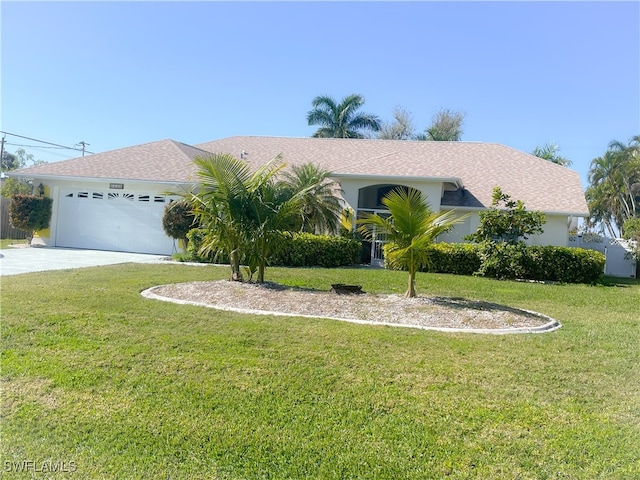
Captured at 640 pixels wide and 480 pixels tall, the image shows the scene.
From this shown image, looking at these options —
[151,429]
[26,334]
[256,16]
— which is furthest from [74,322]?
[256,16]

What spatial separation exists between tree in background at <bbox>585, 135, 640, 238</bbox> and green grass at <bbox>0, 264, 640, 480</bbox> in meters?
39.4

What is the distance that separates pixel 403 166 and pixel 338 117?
17.0 m

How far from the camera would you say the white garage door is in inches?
763

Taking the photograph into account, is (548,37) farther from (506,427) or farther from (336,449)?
(336,449)

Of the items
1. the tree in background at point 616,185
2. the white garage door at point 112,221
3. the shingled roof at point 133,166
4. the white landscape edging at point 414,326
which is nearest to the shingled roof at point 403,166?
the shingled roof at point 133,166

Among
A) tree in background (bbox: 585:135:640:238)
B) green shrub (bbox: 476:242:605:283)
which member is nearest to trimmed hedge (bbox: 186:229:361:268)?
green shrub (bbox: 476:242:605:283)

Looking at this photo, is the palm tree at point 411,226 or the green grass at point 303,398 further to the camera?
the palm tree at point 411,226

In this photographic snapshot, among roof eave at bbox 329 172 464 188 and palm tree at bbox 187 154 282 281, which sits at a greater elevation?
roof eave at bbox 329 172 464 188

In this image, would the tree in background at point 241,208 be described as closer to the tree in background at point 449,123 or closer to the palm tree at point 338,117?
the palm tree at point 338,117

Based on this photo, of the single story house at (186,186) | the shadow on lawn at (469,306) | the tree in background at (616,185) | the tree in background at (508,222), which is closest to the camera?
the shadow on lawn at (469,306)

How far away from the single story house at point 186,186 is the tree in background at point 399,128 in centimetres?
1978

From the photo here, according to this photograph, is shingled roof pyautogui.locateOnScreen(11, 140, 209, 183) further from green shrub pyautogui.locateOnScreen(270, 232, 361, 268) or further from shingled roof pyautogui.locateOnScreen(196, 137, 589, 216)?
green shrub pyautogui.locateOnScreen(270, 232, 361, 268)

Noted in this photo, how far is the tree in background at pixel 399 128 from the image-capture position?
1639 inches

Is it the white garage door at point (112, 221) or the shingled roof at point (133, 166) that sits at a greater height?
the shingled roof at point (133, 166)
